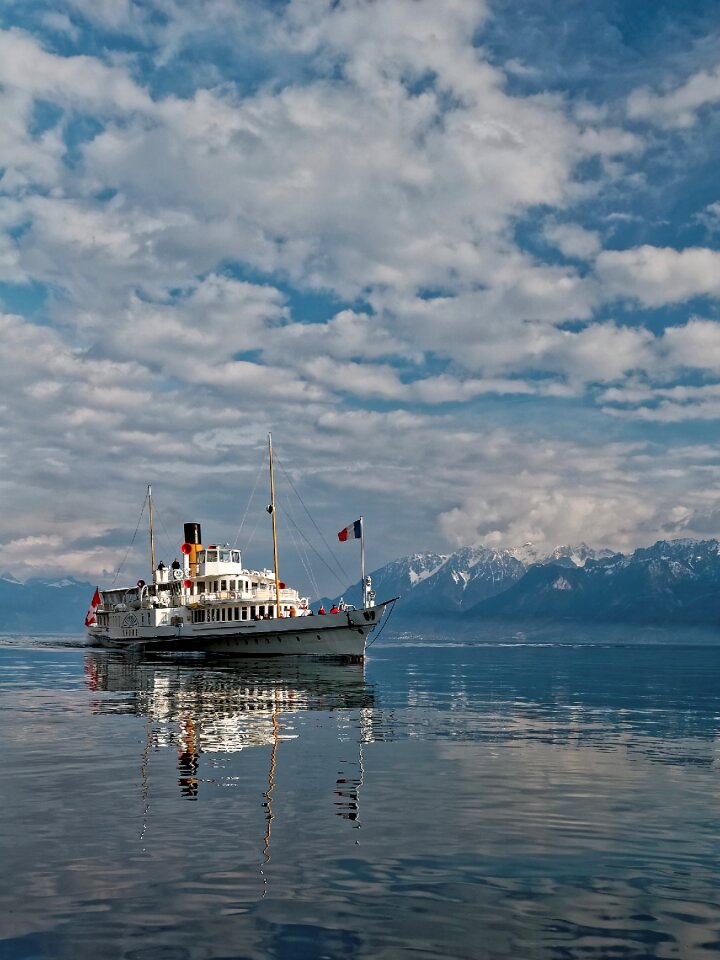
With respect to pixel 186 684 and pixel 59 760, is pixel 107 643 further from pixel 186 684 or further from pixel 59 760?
pixel 59 760

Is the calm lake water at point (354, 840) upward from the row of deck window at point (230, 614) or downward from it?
downward

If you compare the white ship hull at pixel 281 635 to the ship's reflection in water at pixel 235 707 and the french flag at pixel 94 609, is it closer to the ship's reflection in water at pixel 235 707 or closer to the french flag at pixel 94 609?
the ship's reflection in water at pixel 235 707

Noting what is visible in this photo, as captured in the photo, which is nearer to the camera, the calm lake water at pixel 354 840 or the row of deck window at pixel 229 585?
the calm lake water at pixel 354 840

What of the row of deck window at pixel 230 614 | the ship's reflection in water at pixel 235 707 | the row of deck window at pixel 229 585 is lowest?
the ship's reflection in water at pixel 235 707

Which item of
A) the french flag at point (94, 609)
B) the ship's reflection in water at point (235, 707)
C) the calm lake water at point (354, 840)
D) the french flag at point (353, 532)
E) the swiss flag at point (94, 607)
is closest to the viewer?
the calm lake water at point (354, 840)

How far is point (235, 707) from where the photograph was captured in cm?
4894

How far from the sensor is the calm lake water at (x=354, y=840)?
43.6 feet

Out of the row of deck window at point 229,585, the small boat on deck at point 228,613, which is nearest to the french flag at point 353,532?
the small boat on deck at point 228,613

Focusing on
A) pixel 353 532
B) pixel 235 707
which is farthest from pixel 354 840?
pixel 353 532

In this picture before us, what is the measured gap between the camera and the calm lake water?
43.6ft

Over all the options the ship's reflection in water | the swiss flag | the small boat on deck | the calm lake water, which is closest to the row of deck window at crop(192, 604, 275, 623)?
the small boat on deck

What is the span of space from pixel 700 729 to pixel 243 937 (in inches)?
1429

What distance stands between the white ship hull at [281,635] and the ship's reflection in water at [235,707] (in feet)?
7.74

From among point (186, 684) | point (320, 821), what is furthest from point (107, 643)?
point (320, 821)
